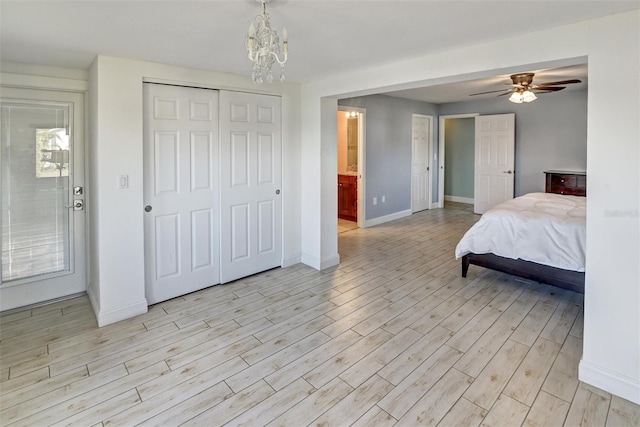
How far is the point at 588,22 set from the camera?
2031mm

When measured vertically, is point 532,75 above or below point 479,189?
above

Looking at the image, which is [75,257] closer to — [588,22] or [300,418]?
[300,418]

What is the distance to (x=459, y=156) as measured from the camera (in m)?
8.95

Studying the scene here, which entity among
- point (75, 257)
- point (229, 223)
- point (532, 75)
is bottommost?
point (75, 257)

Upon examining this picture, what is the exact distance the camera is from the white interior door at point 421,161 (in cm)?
742

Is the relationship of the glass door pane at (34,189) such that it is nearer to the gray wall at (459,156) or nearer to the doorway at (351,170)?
the doorway at (351,170)

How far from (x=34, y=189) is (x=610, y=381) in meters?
4.58

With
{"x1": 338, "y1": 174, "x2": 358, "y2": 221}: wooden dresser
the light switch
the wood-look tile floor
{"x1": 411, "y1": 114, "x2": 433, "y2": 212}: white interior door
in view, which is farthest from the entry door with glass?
{"x1": 411, "y1": 114, "x2": 433, "y2": 212}: white interior door

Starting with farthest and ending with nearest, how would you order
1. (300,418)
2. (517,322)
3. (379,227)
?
1. (379,227)
2. (517,322)
3. (300,418)

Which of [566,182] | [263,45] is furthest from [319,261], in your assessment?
[566,182]

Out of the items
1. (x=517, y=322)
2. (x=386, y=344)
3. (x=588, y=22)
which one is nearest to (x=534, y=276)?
(x=517, y=322)

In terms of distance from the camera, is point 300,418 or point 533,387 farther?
point 533,387

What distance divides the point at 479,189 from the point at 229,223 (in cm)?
555

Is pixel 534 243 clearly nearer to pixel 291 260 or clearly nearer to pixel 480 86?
pixel 291 260
